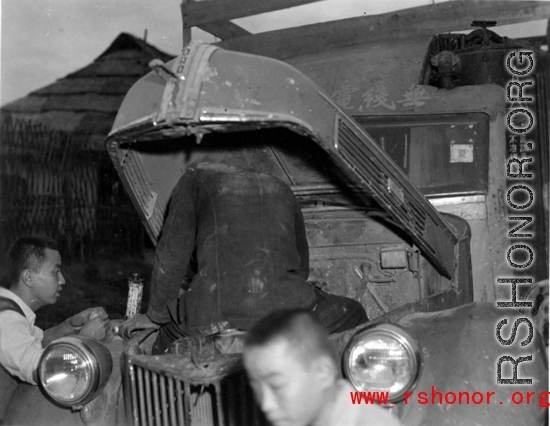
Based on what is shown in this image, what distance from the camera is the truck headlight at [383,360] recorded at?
200 centimetres

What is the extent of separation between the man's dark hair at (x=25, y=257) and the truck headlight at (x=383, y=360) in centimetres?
210

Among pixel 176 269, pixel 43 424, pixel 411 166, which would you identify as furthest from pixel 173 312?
pixel 411 166

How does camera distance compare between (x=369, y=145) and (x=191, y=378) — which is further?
(x=369, y=145)

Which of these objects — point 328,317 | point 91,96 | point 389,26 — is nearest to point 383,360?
point 328,317

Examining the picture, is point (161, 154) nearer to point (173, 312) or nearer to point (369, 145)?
point (173, 312)

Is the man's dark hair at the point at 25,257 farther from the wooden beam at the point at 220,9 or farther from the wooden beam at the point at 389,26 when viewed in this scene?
the wooden beam at the point at 220,9

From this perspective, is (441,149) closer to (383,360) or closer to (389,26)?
(389,26)

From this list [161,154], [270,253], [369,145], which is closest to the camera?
[369,145]

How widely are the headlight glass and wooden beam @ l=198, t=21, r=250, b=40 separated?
4282 millimetres

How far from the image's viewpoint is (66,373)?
2.47 meters

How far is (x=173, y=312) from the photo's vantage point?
2.69 m

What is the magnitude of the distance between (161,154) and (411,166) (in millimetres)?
1476

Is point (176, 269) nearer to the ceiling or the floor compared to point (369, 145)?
nearer to the floor

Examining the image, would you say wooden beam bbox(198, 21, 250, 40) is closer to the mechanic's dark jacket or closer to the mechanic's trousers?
the mechanic's dark jacket
